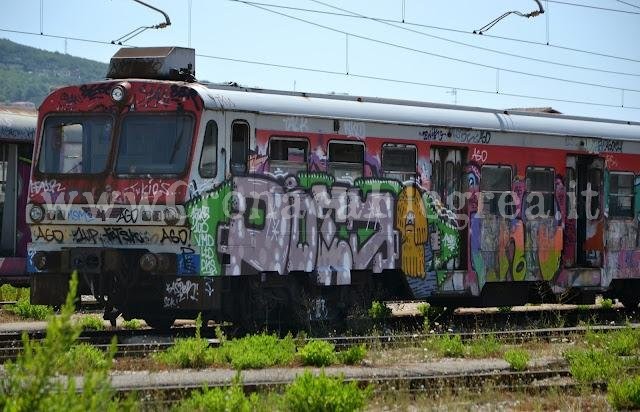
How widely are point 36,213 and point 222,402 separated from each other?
Result: 22.4 ft

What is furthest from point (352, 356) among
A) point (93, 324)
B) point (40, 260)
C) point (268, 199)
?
Result: point (93, 324)

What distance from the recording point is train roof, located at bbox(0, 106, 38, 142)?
70.0 ft

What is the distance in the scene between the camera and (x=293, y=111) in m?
15.3

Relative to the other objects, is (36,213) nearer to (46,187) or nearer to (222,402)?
(46,187)

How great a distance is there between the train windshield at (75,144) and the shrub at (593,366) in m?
6.44

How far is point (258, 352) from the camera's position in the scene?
12.8 m

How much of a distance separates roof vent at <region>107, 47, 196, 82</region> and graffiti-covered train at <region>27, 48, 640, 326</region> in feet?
0.07

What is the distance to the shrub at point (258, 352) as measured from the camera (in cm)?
1248

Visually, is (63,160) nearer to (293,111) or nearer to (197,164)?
(197,164)

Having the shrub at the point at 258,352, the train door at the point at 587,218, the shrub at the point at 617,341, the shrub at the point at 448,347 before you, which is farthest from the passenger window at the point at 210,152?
the train door at the point at 587,218

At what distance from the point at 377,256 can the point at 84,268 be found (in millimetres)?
4213

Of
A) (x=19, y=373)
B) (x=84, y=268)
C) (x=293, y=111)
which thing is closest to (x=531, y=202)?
(x=293, y=111)

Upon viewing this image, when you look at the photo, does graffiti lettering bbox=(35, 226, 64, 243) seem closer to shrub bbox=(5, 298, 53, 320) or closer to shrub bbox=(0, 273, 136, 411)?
shrub bbox=(5, 298, 53, 320)

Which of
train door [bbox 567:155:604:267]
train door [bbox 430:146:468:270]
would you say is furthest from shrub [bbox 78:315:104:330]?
train door [bbox 567:155:604:267]
